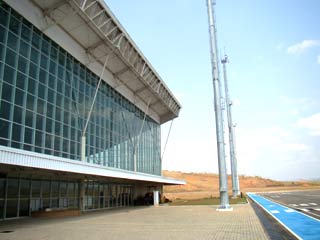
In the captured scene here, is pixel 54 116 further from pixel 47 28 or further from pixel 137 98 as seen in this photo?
pixel 137 98

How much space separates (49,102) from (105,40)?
760 centimetres

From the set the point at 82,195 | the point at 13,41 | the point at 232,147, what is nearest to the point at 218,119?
the point at 82,195

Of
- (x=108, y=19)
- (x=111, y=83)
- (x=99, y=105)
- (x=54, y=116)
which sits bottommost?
(x=54, y=116)

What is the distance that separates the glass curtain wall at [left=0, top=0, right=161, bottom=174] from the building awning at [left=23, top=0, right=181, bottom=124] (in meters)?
1.60

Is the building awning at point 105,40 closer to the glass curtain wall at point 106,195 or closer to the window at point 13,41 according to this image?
the window at point 13,41

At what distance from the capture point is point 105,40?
2658 cm

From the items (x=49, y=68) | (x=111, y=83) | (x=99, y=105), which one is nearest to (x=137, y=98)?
(x=111, y=83)

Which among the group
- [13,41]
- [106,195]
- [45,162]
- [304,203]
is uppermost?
[13,41]

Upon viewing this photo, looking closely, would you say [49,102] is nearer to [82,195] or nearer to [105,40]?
[105,40]

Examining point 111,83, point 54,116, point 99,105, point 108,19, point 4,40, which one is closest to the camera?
point 4,40

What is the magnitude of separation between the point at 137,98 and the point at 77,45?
13.5 m

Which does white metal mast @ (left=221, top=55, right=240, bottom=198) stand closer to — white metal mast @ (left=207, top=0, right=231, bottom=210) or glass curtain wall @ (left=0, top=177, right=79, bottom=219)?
white metal mast @ (left=207, top=0, right=231, bottom=210)

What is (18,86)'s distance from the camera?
61.2ft

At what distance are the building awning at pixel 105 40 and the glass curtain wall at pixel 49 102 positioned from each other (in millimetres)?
1602
